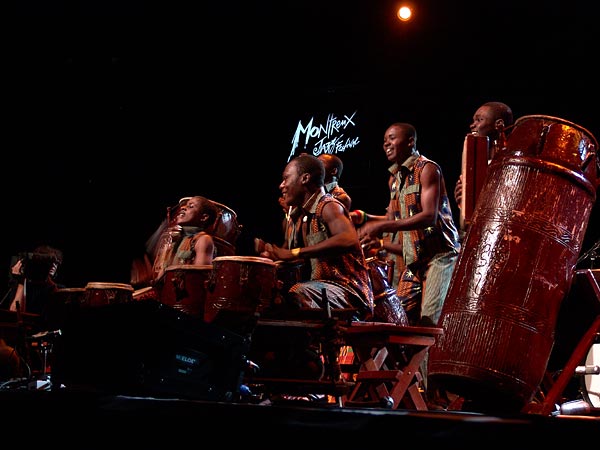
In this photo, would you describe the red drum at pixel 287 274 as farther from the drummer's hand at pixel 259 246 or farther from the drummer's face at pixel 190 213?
the drummer's face at pixel 190 213

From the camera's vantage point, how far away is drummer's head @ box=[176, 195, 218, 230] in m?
6.89

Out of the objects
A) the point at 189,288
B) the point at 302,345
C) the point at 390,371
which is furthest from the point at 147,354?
the point at 189,288

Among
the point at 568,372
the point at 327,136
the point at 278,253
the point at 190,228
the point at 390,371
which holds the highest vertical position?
the point at 327,136

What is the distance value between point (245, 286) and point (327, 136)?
604 cm

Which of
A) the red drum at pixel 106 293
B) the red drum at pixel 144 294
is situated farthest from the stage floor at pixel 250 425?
the red drum at pixel 106 293

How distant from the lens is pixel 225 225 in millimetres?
7047

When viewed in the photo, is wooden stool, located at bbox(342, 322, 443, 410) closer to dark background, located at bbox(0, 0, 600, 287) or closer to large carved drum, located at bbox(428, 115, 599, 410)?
large carved drum, located at bbox(428, 115, 599, 410)

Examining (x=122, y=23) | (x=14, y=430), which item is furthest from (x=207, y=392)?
(x=122, y=23)

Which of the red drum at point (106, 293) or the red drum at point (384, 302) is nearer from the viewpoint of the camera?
the red drum at point (384, 302)

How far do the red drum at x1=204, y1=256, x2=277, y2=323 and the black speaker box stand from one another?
948 mm

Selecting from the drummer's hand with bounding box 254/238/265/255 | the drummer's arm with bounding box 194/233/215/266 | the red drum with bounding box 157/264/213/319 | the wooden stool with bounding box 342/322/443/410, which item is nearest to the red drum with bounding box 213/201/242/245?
the drummer's arm with bounding box 194/233/215/266

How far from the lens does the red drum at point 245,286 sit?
506 centimetres

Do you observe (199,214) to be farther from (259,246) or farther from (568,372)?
(568,372)

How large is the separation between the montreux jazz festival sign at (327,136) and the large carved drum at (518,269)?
23.2 ft
